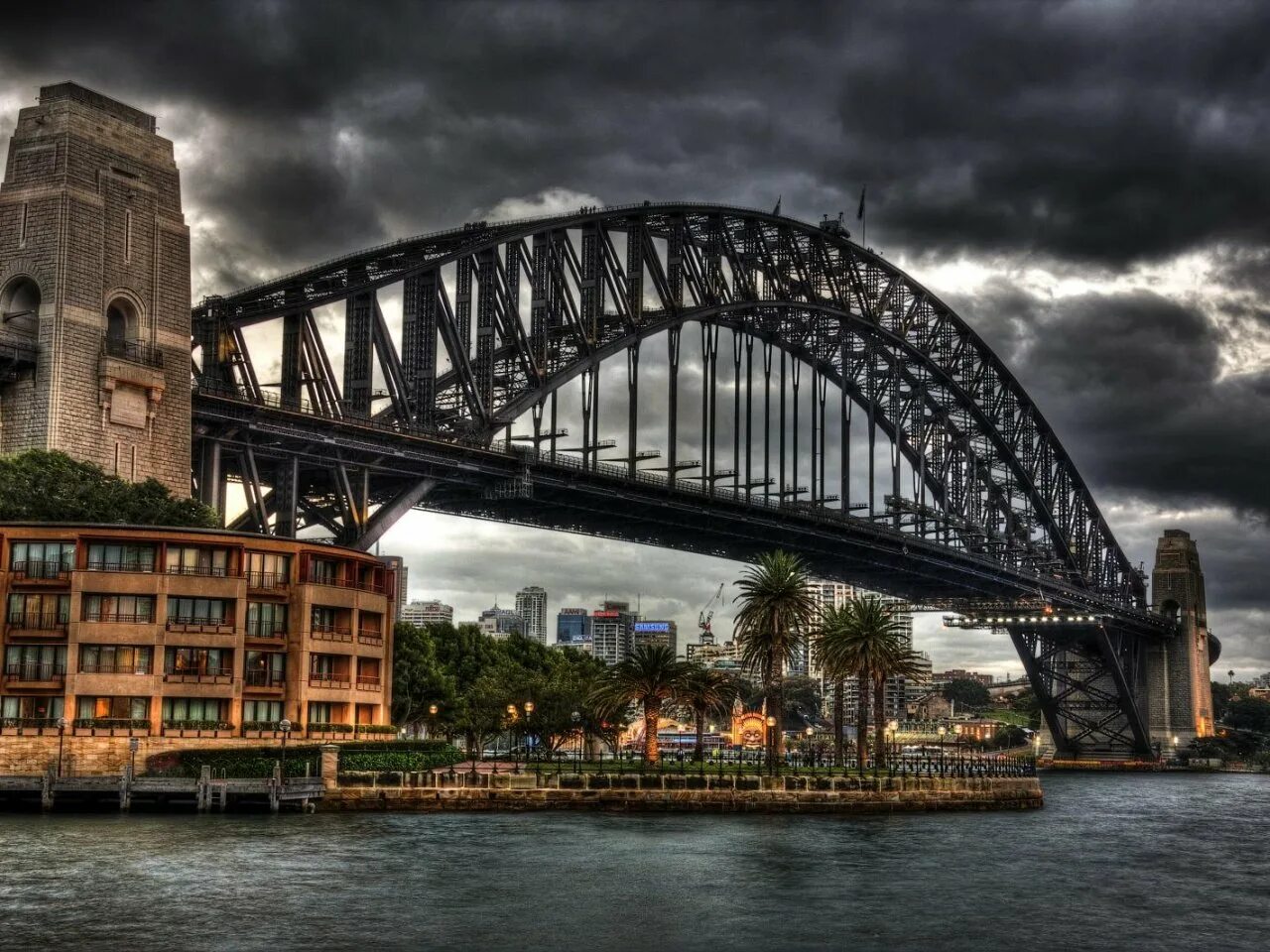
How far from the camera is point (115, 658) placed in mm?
85000

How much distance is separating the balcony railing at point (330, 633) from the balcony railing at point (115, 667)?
9975 mm

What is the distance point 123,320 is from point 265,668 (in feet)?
71.3

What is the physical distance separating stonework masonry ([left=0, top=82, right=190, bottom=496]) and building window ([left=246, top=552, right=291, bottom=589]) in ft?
25.1

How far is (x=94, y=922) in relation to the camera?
51469 millimetres

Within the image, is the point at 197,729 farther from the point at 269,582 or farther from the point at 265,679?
the point at 269,582

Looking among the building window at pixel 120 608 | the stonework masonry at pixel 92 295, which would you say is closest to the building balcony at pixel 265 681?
the building window at pixel 120 608

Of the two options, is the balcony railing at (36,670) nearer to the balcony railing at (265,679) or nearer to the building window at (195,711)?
the building window at (195,711)

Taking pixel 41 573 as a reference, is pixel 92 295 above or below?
above

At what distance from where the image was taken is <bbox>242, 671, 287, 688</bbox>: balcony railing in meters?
89.1

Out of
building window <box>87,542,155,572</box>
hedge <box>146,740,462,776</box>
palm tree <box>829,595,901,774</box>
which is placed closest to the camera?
hedge <box>146,740,462,776</box>

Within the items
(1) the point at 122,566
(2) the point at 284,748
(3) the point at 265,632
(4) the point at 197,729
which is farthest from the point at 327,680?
(1) the point at 122,566

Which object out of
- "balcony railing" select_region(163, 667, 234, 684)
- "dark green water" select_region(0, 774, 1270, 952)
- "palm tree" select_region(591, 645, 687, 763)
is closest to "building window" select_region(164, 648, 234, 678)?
"balcony railing" select_region(163, 667, 234, 684)

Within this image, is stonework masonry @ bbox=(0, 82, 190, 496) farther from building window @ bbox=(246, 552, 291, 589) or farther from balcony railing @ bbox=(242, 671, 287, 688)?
balcony railing @ bbox=(242, 671, 287, 688)

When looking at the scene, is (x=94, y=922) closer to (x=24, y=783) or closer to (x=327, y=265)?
(x=24, y=783)
